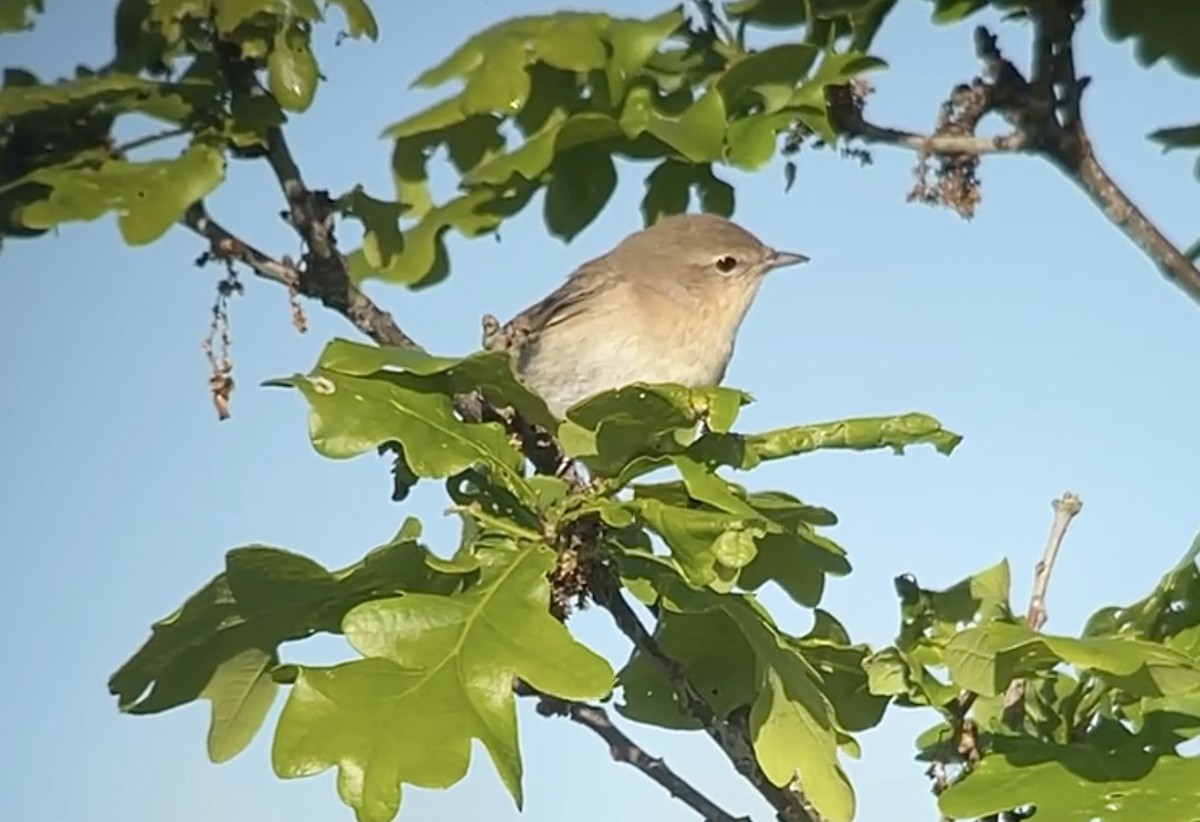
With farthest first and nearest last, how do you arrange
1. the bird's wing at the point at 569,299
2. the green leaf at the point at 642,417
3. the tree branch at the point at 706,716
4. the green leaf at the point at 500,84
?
the bird's wing at the point at 569,299
the green leaf at the point at 500,84
the tree branch at the point at 706,716
the green leaf at the point at 642,417

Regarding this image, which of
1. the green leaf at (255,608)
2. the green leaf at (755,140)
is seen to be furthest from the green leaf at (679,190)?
the green leaf at (255,608)

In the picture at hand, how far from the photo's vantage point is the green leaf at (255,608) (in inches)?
72.3

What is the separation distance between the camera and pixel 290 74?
213 cm

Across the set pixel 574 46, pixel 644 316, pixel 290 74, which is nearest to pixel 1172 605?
pixel 574 46

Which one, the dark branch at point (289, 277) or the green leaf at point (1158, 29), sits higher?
the green leaf at point (1158, 29)

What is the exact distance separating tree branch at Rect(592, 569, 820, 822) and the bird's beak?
1724 mm

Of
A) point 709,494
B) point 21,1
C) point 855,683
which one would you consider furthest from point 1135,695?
point 21,1

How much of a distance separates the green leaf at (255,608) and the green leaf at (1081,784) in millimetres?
585

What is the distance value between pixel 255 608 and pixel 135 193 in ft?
1.79

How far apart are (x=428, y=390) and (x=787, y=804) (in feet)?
2.06

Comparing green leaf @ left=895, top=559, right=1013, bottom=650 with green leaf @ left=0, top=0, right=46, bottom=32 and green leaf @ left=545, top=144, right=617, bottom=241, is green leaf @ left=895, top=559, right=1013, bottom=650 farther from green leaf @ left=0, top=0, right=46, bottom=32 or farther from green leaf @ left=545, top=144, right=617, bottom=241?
green leaf @ left=0, top=0, right=46, bottom=32

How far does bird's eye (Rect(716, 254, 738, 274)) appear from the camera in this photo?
3520 mm

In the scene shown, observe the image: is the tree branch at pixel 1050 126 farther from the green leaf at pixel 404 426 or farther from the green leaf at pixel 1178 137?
the green leaf at pixel 404 426

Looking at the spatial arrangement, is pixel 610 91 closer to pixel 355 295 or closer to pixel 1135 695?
pixel 355 295
